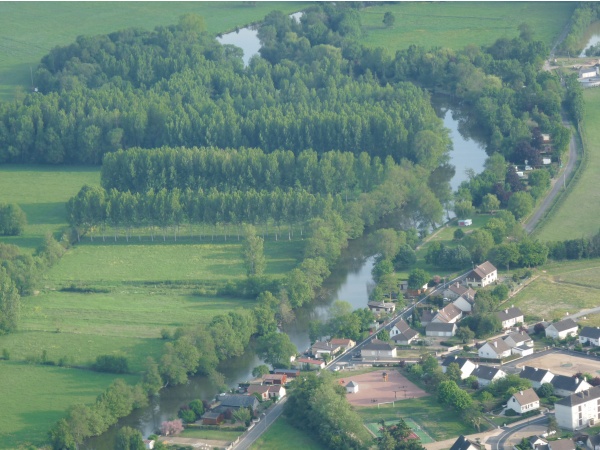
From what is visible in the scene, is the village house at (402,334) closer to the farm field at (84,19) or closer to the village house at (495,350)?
the village house at (495,350)

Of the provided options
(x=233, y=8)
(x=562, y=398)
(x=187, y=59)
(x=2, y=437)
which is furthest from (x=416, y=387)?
(x=233, y=8)

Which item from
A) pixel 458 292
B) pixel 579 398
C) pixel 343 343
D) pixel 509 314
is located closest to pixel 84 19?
pixel 458 292

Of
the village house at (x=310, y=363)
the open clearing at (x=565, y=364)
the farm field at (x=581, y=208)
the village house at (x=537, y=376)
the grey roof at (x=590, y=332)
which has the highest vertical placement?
the farm field at (x=581, y=208)

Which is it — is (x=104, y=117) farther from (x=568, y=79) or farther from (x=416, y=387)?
(x=416, y=387)

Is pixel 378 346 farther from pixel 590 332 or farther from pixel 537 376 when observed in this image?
pixel 590 332

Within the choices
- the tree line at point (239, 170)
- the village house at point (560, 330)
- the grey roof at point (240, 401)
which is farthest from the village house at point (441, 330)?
the tree line at point (239, 170)

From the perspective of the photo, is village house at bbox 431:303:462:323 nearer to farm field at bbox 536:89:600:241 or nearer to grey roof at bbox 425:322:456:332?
grey roof at bbox 425:322:456:332

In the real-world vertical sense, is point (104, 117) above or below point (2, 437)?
above
